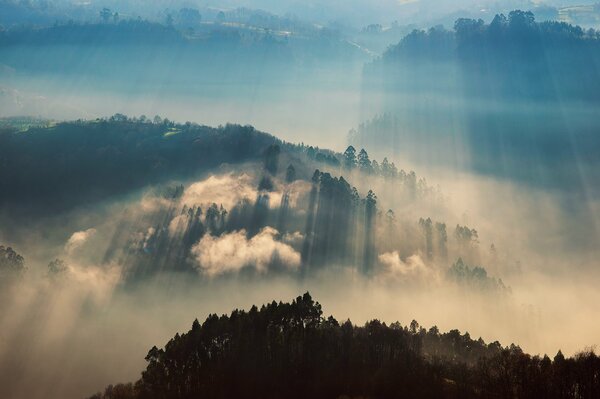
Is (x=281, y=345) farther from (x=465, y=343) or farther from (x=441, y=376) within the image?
(x=465, y=343)

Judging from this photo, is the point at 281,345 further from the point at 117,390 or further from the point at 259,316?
the point at 117,390

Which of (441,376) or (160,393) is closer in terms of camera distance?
(441,376)

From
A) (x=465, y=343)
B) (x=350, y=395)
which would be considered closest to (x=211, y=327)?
(x=350, y=395)

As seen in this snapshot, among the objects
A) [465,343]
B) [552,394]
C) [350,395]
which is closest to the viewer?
[552,394]

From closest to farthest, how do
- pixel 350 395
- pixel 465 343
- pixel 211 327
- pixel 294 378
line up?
1. pixel 350 395
2. pixel 294 378
3. pixel 211 327
4. pixel 465 343

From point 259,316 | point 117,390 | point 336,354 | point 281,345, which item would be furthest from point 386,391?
point 117,390

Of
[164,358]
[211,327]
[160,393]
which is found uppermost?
[211,327]

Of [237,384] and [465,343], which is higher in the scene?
[465,343]
